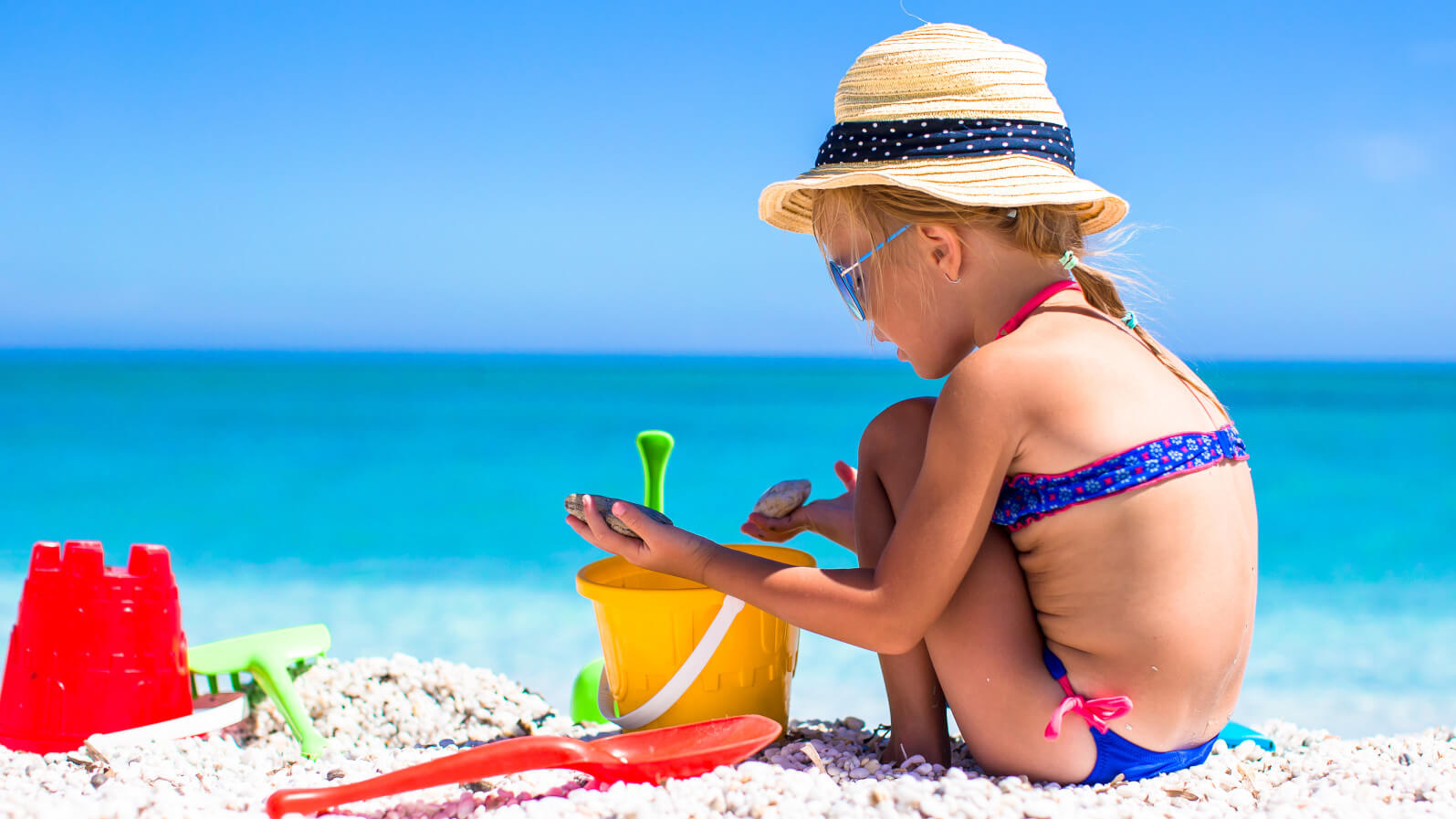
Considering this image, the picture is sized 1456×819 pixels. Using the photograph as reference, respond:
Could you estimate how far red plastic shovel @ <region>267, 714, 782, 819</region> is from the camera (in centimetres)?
142

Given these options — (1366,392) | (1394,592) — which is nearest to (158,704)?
(1394,592)

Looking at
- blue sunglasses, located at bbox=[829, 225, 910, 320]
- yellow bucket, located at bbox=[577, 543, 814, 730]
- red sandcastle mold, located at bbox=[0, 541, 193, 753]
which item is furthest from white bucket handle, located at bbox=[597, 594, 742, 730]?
red sandcastle mold, located at bbox=[0, 541, 193, 753]

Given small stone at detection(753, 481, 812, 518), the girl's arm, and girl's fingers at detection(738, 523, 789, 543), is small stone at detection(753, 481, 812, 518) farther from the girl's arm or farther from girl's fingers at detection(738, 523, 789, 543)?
the girl's arm

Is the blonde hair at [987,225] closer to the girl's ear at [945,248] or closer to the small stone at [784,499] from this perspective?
the girl's ear at [945,248]

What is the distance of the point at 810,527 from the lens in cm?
214

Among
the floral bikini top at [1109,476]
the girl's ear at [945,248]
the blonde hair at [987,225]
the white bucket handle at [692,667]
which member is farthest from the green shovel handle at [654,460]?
the floral bikini top at [1109,476]

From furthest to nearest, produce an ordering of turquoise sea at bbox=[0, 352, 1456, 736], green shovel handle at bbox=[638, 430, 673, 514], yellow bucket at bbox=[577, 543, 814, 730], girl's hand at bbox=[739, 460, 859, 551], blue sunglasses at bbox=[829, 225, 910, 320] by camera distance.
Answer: turquoise sea at bbox=[0, 352, 1456, 736], green shovel handle at bbox=[638, 430, 673, 514], girl's hand at bbox=[739, 460, 859, 551], yellow bucket at bbox=[577, 543, 814, 730], blue sunglasses at bbox=[829, 225, 910, 320]

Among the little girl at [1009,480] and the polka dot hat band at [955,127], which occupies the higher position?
the polka dot hat band at [955,127]

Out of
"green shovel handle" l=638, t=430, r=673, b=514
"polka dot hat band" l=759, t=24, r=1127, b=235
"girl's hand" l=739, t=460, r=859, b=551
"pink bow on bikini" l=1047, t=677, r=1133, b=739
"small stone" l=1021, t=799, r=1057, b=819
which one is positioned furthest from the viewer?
"green shovel handle" l=638, t=430, r=673, b=514

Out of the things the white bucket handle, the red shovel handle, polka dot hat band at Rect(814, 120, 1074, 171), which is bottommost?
the red shovel handle

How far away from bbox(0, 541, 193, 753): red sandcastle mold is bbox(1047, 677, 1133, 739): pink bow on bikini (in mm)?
1670

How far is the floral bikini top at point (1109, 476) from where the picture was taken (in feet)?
4.68

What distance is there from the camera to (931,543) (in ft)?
4.77

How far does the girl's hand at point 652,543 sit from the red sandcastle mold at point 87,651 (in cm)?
95
